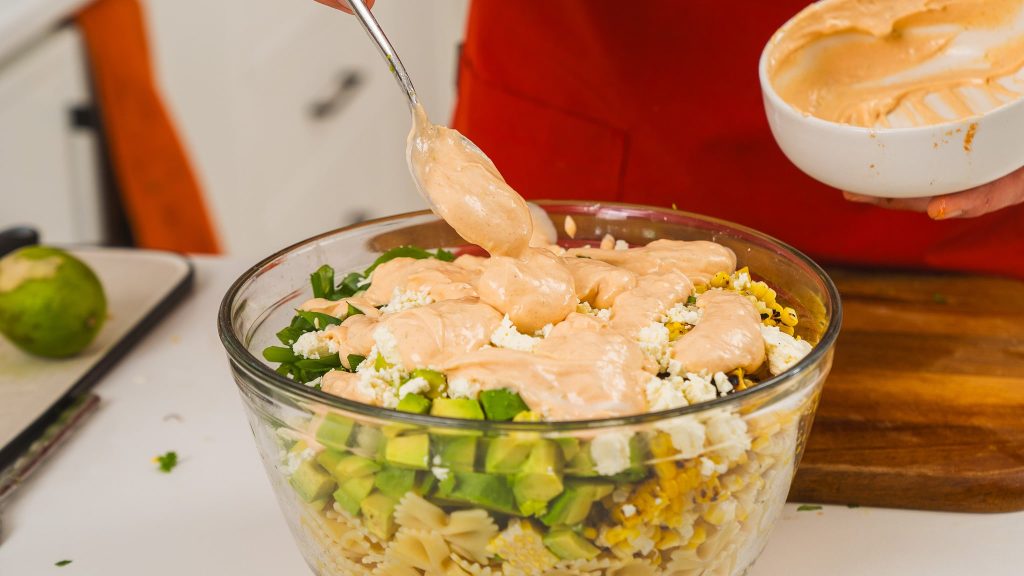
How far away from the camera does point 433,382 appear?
0.77 m

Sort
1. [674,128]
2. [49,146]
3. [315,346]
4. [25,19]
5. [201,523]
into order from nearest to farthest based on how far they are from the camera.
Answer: [315,346]
[201,523]
[674,128]
[25,19]
[49,146]

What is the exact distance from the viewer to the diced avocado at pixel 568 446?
686mm

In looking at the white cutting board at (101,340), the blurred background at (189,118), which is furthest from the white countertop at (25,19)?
the white cutting board at (101,340)

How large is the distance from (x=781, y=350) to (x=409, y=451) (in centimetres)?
35

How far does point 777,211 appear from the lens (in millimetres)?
1615

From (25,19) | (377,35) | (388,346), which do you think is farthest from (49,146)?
(388,346)

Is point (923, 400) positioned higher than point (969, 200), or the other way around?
point (969, 200)

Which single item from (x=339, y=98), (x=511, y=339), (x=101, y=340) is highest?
(x=511, y=339)

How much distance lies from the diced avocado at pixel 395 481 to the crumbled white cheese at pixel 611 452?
5.5 inches

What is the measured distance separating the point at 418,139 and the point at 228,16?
1.99 meters

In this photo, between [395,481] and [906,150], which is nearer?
[395,481]

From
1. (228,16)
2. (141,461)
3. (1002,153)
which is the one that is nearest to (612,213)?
(1002,153)

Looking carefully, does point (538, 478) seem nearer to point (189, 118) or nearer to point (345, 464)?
point (345, 464)

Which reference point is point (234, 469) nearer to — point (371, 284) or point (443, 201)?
point (371, 284)
